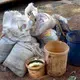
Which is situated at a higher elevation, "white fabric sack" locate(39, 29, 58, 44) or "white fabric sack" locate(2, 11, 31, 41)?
"white fabric sack" locate(2, 11, 31, 41)

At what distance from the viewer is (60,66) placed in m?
3.16

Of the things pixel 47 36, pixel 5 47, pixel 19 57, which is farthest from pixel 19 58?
pixel 47 36

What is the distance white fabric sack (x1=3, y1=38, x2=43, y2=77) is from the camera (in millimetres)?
3297

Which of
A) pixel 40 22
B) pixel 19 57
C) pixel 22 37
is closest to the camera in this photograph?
pixel 19 57

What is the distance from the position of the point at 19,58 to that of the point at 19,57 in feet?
0.05

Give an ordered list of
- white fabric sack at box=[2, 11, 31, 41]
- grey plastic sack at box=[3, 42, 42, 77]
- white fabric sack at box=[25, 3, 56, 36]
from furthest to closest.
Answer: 1. white fabric sack at box=[25, 3, 56, 36]
2. white fabric sack at box=[2, 11, 31, 41]
3. grey plastic sack at box=[3, 42, 42, 77]

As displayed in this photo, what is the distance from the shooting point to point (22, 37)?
3.49 metres

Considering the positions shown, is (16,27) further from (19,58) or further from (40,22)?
(19,58)

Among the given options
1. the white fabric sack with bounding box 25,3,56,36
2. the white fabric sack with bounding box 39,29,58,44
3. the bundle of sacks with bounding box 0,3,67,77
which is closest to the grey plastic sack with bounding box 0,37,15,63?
the bundle of sacks with bounding box 0,3,67,77

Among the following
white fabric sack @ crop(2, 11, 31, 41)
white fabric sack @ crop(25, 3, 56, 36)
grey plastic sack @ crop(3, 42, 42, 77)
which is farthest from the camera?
white fabric sack @ crop(25, 3, 56, 36)

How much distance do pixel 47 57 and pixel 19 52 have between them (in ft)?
1.50

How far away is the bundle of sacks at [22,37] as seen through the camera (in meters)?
3.31

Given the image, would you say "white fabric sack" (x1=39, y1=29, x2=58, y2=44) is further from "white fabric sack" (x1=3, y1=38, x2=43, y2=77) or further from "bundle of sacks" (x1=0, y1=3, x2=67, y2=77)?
"white fabric sack" (x1=3, y1=38, x2=43, y2=77)

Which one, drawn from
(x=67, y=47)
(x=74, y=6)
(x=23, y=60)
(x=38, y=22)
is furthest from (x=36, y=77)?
(x=74, y=6)
